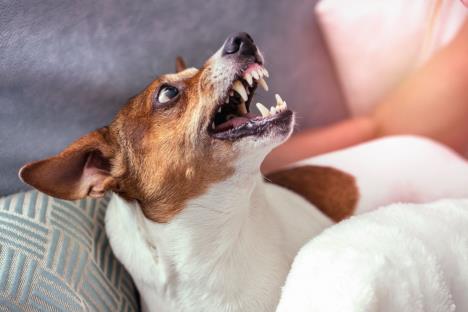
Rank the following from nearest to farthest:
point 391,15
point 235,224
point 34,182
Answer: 1. point 34,182
2. point 235,224
3. point 391,15

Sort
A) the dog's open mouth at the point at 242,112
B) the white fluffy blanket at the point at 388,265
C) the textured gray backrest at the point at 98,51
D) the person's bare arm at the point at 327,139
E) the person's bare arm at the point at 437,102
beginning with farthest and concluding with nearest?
the person's bare arm at the point at 327,139, the person's bare arm at the point at 437,102, the textured gray backrest at the point at 98,51, the dog's open mouth at the point at 242,112, the white fluffy blanket at the point at 388,265

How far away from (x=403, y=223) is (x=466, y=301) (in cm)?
17

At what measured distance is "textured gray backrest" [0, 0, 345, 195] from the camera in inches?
52.9

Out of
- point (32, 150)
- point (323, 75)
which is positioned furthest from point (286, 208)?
point (32, 150)

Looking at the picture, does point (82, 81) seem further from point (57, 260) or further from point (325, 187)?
point (325, 187)

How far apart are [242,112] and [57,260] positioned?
0.50 meters

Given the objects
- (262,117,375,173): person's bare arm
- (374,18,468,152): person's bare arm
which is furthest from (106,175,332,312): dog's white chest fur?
(374,18,468,152): person's bare arm

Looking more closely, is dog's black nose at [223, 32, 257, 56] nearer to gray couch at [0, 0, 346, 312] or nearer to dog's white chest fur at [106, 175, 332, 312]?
dog's white chest fur at [106, 175, 332, 312]

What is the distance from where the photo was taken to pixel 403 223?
0.99 meters

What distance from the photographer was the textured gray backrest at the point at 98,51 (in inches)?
52.9

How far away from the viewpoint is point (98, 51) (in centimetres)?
142

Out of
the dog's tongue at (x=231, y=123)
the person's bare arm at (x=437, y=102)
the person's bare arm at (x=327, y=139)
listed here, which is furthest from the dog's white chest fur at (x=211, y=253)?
the person's bare arm at (x=437, y=102)

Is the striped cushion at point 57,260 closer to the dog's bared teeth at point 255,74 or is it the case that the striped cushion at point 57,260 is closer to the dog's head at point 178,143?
the dog's head at point 178,143

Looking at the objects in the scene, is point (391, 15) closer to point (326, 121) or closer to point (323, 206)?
point (326, 121)
